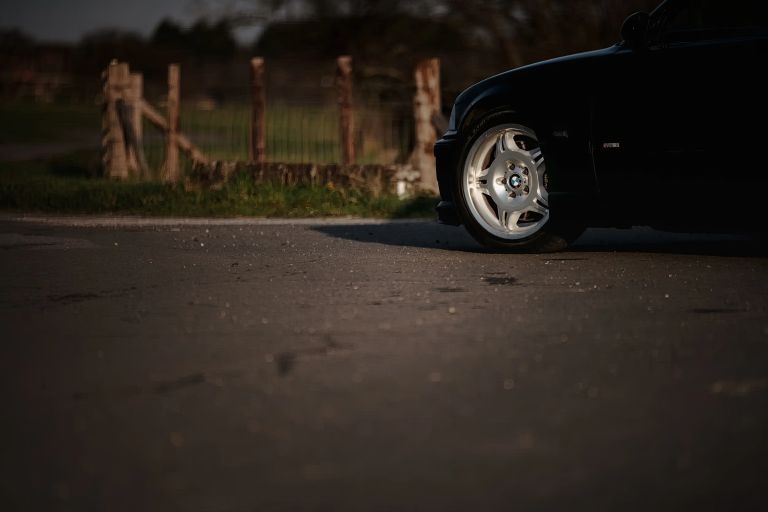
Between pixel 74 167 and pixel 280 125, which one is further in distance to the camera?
pixel 74 167

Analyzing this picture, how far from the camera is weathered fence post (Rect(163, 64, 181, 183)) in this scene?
60.2 feet

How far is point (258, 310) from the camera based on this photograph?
22.6 ft

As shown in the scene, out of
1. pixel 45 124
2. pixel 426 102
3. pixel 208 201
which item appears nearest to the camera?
pixel 208 201

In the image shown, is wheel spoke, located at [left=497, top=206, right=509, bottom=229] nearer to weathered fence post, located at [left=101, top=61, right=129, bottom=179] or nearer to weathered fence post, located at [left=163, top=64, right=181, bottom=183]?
weathered fence post, located at [left=163, top=64, right=181, bottom=183]

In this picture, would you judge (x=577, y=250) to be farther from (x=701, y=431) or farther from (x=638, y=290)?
(x=701, y=431)

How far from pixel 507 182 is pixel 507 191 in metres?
0.06

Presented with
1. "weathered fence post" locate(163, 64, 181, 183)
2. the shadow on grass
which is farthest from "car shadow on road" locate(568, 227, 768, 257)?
the shadow on grass

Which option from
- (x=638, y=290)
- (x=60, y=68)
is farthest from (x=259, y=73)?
(x=60, y=68)

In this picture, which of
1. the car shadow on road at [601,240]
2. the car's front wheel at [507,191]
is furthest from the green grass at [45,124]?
the car's front wheel at [507,191]

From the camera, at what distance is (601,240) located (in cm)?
1056

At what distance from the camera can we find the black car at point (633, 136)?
27.0 feet

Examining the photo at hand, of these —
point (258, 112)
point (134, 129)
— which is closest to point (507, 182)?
point (258, 112)

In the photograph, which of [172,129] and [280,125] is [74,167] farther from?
[280,125]

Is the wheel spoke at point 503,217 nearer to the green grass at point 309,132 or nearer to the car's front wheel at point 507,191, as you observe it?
the car's front wheel at point 507,191
